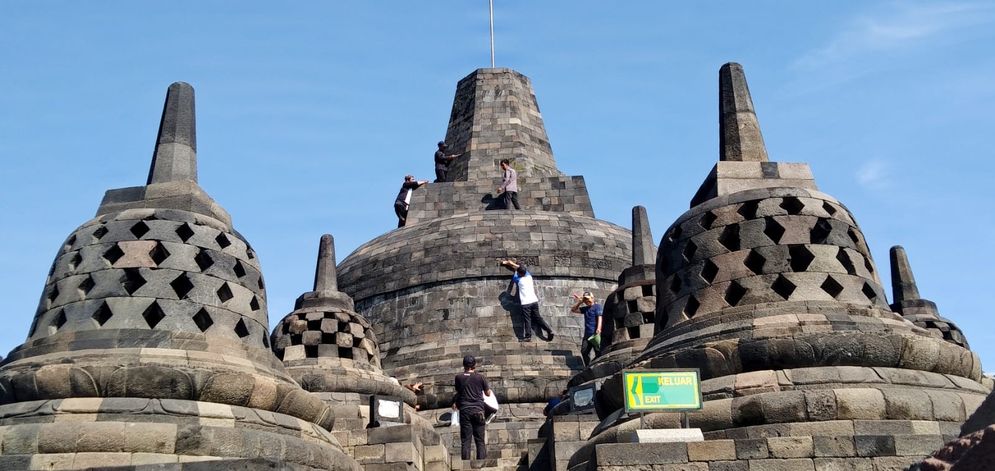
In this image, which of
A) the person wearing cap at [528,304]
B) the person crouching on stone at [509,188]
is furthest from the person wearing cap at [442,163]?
Result: the person wearing cap at [528,304]

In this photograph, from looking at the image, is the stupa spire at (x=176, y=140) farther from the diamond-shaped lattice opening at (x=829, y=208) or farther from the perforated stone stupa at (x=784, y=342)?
the diamond-shaped lattice opening at (x=829, y=208)

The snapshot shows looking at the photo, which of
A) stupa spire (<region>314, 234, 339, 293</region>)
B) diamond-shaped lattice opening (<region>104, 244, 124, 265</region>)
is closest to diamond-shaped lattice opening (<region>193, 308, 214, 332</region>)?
diamond-shaped lattice opening (<region>104, 244, 124, 265</region>)

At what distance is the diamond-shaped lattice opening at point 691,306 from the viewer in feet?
47.0

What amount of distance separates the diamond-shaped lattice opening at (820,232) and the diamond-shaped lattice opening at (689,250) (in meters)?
1.50

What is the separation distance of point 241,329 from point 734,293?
6.05m

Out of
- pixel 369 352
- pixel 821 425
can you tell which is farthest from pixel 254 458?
pixel 369 352

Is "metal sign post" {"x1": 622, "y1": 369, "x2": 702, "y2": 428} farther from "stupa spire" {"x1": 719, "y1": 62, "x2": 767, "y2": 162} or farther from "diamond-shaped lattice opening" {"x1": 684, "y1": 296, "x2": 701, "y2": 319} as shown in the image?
"stupa spire" {"x1": 719, "y1": 62, "x2": 767, "y2": 162}

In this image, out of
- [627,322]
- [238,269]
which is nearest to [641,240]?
[627,322]

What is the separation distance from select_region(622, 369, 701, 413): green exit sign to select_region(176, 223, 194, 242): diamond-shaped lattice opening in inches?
223

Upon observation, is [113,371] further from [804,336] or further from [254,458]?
[804,336]

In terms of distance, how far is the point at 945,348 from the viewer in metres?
13.1

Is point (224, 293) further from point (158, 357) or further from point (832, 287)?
point (832, 287)

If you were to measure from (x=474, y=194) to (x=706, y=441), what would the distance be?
23.4 meters

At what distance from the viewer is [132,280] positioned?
1286 cm
